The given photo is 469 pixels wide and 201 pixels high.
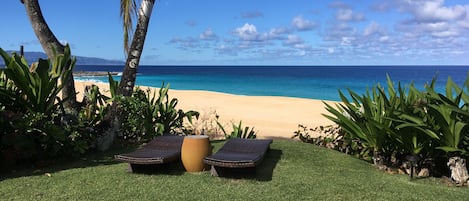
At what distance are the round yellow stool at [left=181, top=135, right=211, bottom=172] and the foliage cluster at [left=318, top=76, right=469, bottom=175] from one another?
1.84m

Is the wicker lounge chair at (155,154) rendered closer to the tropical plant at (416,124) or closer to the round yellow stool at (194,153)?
the round yellow stool at (194,153)

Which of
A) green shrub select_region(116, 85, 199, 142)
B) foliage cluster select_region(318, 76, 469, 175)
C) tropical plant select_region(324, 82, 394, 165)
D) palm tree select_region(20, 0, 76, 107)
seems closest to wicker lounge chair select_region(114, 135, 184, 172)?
green shrub select_region(116, 85, 199, 142)

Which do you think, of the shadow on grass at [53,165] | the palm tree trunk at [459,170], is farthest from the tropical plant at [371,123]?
the shadow on grass at [53,165]

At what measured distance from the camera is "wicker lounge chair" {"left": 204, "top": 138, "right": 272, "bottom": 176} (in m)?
4.48

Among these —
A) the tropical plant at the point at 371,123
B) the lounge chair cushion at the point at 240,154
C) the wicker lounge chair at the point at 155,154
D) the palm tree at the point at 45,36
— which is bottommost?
the wicker lounge chair at the point at 155,154

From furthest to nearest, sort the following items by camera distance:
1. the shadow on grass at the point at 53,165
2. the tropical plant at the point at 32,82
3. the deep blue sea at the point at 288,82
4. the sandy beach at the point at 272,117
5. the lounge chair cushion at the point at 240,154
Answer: the deep blue sea at the point at 288,82
the sandy beach at the point at 272,117
the tropical plant at the point at 32,82
the shadow on grass at the point at 53,165
the lounge chair cushion at the point at 240,154

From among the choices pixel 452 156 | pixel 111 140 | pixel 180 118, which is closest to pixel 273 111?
pixel 180 118

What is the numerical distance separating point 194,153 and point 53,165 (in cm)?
183

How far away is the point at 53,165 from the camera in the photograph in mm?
5461

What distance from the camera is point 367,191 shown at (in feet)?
14.4

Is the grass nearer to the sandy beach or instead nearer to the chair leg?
the chair leg

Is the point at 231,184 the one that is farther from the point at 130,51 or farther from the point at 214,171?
the point at 130,51

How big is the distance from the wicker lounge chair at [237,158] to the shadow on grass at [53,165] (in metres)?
1.48

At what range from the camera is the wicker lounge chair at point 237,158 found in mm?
4477
